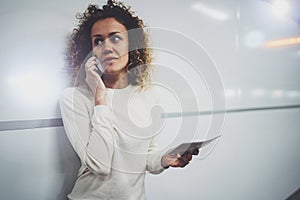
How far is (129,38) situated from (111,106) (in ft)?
0.89

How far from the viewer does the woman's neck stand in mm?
983

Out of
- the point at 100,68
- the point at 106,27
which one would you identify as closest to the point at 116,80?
the point at 100,68

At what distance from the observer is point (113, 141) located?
96cm

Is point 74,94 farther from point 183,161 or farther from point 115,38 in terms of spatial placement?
point 183,161

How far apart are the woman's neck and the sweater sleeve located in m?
0.09

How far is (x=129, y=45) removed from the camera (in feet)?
3.34

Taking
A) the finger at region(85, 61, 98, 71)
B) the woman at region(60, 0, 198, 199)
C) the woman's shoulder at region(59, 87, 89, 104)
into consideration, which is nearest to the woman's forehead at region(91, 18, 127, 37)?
the woman at region(60, 0, 198, 199)

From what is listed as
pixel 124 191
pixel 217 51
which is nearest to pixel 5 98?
pixel 124 191

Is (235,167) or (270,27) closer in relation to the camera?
(235,167)

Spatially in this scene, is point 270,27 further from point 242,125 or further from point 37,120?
point 37,120

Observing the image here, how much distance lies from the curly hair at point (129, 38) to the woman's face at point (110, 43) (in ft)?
0.06

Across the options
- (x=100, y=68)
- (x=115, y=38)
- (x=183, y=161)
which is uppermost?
(x=115, y=38)

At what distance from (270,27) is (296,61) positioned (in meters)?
0.33

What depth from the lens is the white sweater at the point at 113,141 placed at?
0.92m
